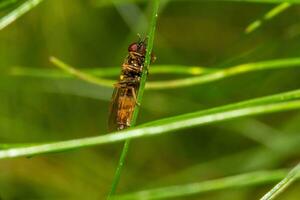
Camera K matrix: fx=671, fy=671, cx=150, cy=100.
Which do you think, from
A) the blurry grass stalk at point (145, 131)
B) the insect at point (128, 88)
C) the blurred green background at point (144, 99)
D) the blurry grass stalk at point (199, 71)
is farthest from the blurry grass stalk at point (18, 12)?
the blurred green background at point (144, 99)

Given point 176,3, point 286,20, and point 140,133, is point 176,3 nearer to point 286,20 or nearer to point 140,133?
point 286,20

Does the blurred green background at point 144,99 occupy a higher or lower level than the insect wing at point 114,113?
higher

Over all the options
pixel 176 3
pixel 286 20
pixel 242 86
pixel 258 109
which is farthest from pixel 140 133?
pixel 176 3

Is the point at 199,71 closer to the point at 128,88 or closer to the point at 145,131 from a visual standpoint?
the point at 128,88

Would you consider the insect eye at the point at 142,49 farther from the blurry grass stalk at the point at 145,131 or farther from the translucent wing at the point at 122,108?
the blurry grass stalk at the point at 145,131

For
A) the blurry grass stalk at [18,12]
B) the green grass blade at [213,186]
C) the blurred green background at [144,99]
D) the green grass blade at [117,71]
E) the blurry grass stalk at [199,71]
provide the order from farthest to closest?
the blurred green background at [144,99] < the green grass blade at [117,71] < the blurry grass stalk at [199,71] < the blurry grass stalk at [18,12] < the green grass blade at [213,186]

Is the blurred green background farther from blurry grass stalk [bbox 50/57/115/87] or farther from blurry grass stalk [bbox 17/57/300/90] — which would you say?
blurry grass stalk [bbox 50/57/115/87]

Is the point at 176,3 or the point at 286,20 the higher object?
the point at 176,3
